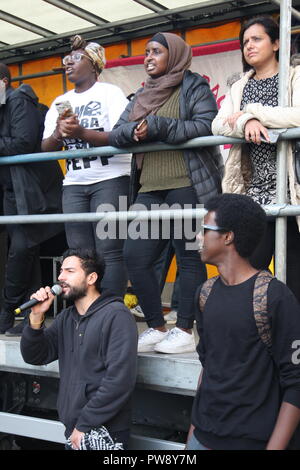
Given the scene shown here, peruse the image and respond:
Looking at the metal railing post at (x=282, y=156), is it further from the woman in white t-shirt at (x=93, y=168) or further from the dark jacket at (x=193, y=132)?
the woman in white t-shirt at (x=93, y=168)

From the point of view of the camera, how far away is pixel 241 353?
2.31 meters

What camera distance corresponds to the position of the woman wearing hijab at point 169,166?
10.2 feet

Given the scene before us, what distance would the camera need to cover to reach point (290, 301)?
227cm

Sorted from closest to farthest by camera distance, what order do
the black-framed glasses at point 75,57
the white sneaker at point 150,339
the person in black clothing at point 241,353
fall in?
the person in black clothing at point 241,353 → the white sneaker at point 150,339 → the black-framed glasses at point 75,57

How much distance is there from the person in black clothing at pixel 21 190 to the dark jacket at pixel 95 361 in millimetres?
776

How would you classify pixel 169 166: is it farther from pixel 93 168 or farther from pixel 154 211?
pixel 93 168

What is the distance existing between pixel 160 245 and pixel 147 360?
1.99ft

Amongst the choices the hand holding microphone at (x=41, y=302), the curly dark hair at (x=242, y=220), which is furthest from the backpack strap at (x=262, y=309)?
the hand holding microphone at (x=41, y=302)

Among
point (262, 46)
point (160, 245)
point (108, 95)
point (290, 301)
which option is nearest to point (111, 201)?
point (160, 245)

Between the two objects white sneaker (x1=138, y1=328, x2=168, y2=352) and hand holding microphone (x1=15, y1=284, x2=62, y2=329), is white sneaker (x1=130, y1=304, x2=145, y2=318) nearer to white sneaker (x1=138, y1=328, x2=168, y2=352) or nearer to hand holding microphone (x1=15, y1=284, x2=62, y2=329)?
white sneaker (x1=138, y1=328, x2=168, y2=352)

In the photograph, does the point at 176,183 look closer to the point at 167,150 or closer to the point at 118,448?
the point at 167,150

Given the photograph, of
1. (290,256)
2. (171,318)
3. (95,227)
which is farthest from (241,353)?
(171,318)

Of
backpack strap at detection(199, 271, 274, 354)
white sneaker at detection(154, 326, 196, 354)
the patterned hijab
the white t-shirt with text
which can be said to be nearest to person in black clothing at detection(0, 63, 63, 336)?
the white t-shirt with text

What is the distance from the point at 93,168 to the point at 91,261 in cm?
61
